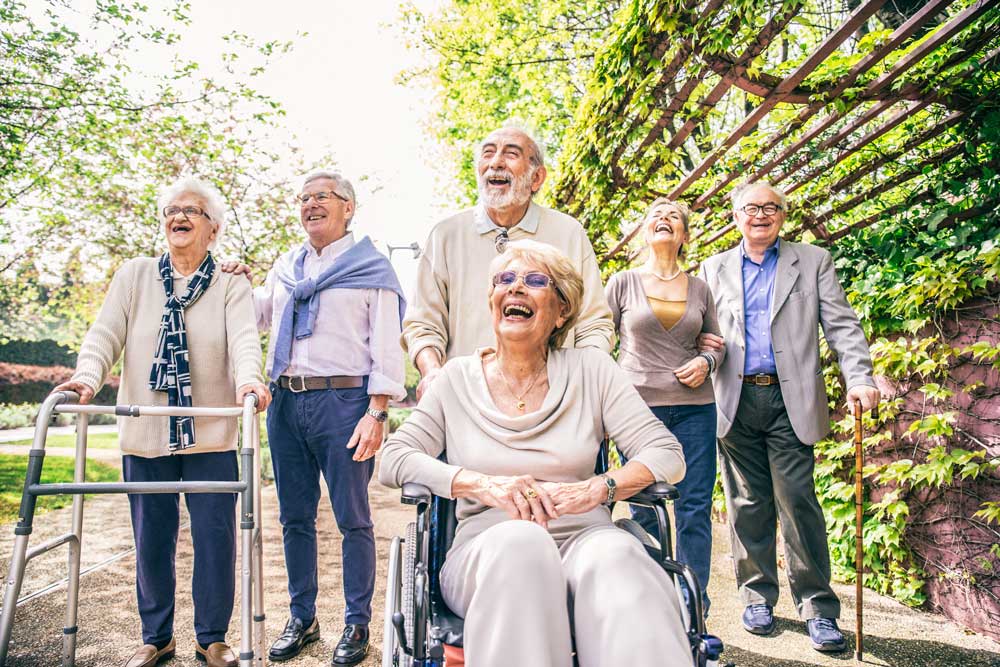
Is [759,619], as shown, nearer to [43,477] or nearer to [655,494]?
[655,494]

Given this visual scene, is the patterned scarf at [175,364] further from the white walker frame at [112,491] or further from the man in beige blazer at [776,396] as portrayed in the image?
the man in beige blazer at [776,396]

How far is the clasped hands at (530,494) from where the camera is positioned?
171 cm

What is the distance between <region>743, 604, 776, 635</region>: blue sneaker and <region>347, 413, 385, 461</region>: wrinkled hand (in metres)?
1.86

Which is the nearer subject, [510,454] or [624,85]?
[510,454]

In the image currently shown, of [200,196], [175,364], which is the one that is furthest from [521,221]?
[175,364]

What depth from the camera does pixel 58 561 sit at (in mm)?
4688

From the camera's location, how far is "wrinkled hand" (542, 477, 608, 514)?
1.75 metres

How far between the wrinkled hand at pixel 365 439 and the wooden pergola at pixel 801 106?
86.6 inches

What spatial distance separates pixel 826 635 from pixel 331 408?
2251 millimetres

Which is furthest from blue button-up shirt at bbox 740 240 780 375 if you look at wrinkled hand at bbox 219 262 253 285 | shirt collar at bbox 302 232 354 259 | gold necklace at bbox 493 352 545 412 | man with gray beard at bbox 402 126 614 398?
wrinkled hand at bbox 219 262 253 285

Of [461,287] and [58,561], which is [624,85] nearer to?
[461,287]

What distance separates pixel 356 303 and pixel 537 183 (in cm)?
98

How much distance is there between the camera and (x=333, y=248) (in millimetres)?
3117

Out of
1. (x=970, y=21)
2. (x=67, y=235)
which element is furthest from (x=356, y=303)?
(x=67, y=235)
